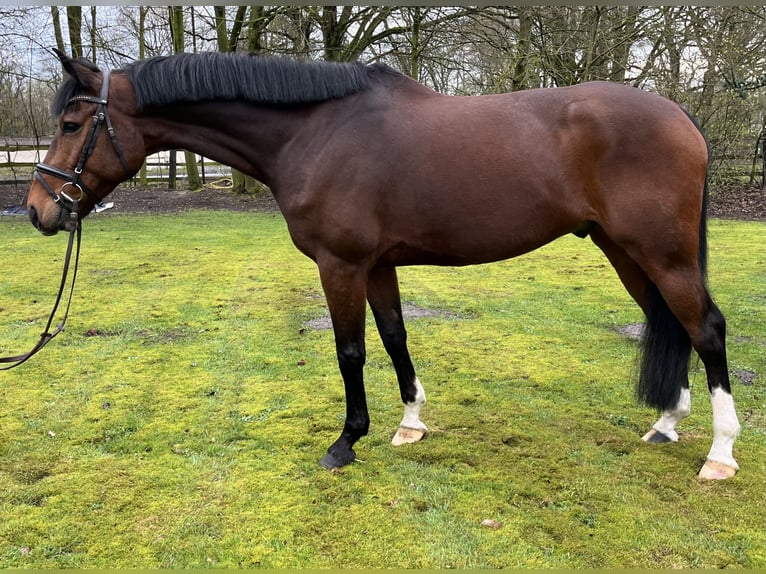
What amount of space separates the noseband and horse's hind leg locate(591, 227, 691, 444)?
2.67 meters

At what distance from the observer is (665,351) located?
316 centimetres

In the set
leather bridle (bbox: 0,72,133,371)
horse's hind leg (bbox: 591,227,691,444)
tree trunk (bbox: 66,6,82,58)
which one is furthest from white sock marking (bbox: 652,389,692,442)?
tree trunk (bbox: 66,6,82,58)

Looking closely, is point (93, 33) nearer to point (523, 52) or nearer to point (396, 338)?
point (523, 52)

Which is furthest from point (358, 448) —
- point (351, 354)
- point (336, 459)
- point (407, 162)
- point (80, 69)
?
point (80, 69)

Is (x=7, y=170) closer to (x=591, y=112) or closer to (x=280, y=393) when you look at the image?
(x=280, y=393)

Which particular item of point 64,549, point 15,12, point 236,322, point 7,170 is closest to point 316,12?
point 15,12

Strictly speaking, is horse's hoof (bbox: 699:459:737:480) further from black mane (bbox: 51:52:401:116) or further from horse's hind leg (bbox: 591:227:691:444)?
black mane (bbox: 51:52:401:116)

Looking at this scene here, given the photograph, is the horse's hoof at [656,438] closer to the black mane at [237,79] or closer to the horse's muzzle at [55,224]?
the black mane at [237,79]

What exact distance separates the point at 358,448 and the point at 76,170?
2.12 meters

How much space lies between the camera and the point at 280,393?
3.97 m

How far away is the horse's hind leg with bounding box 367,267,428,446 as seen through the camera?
130 inches

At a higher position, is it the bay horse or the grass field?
the bay horse

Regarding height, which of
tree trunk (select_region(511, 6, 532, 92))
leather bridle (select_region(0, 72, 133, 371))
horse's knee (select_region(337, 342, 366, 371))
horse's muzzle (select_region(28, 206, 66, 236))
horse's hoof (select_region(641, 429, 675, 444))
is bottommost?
horse's hoof (select_region(641, 429, 675, 444))

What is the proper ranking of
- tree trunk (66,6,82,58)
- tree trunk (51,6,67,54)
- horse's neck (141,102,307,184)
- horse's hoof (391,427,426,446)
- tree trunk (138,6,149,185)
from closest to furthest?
horse's neck (141,102,307,184) < horse's hoof (391,427,426,446) < tree trunk (66,6,82,58) < tree trunk (51,6,67,54) < tree trunk (138,6,149,185)
